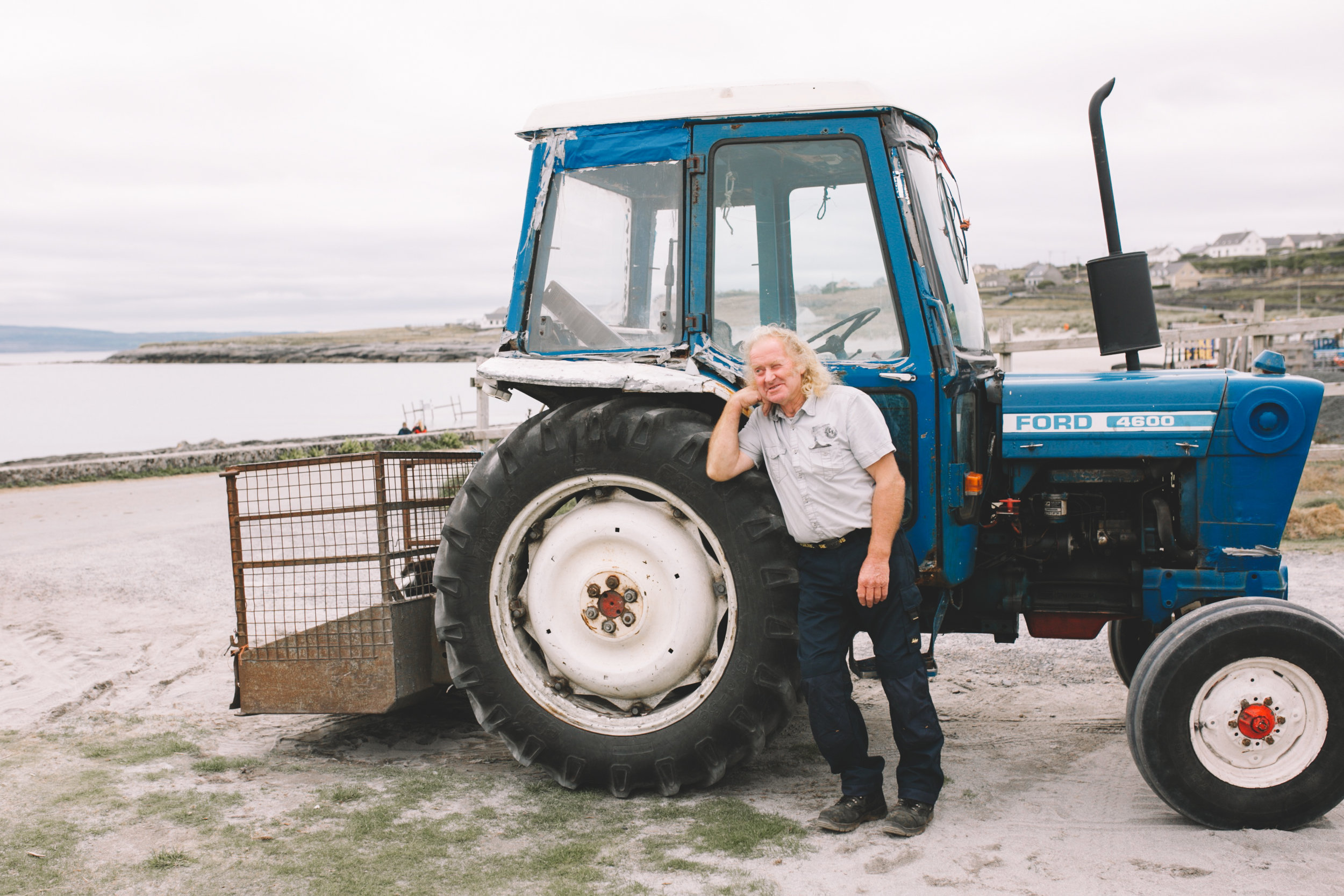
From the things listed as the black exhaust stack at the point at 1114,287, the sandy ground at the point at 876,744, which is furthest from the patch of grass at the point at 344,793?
the black exhaust stack at the point at 1114,287

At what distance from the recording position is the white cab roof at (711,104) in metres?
3.64

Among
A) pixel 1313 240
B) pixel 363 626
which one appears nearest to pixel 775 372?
pixel 363 626

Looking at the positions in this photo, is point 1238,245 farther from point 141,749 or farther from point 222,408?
point 141,749

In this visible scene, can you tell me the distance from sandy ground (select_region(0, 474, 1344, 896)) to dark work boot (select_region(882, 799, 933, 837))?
0.13 ft

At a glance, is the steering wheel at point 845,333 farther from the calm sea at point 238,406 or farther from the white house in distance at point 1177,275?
the white house in distance at point 1177,275

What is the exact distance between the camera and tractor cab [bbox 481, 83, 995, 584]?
144 inches

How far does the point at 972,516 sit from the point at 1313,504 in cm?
694

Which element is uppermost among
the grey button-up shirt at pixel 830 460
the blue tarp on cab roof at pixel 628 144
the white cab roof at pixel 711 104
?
the white cab roof at pixel 711 104

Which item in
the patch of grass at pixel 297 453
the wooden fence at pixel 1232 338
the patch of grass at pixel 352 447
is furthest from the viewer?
the patch of grass at pixel 352 447

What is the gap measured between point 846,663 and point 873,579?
0.36 m

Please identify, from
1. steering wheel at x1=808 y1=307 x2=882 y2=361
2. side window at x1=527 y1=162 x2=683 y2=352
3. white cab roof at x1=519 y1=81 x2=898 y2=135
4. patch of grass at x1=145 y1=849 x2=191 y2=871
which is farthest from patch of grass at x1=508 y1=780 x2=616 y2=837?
white cab roof at x1=519 y1=81 x2=898 y2=135

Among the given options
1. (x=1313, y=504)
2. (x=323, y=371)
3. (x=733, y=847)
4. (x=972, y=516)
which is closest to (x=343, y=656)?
(x=733, y=847)

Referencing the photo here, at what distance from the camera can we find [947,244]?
3971 millimetres

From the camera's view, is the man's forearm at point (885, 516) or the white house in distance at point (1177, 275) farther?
the white house in distance at point (1177, 275)
